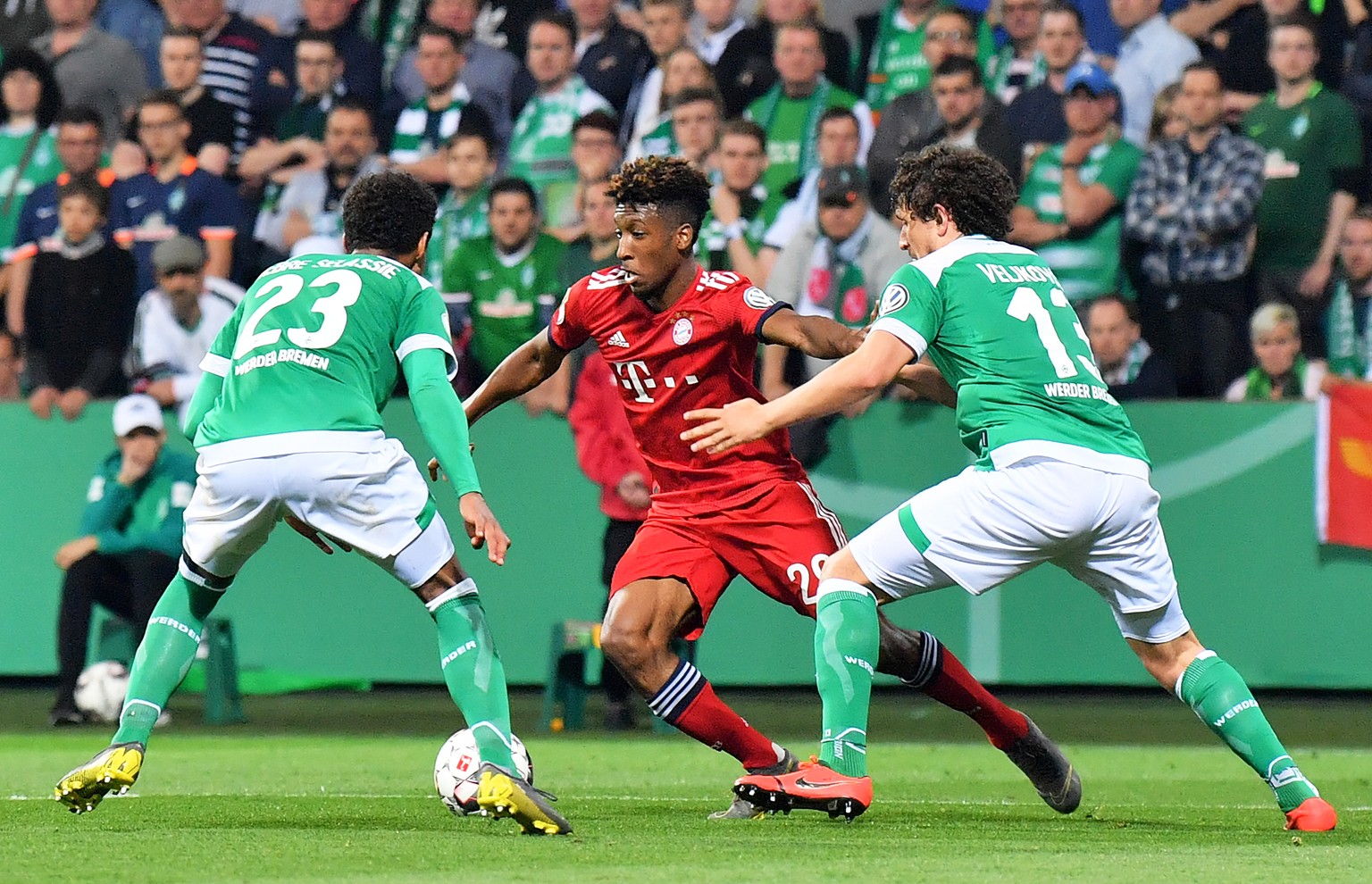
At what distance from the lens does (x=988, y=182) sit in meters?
5.88

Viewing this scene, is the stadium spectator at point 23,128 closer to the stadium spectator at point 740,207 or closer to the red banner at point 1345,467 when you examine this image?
the stadium spectator at point 740,207

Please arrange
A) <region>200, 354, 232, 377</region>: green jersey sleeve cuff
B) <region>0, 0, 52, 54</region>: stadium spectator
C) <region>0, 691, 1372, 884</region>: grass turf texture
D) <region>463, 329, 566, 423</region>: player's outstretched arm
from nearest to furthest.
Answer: <region>0, 691, 1372, 884</region>: grass turf texture
<region>200, 354, 232, 377</region>: green jersey sleeve cuff
<region>463, 329, 566, 423</region>: player's outstretched arm
<region>0, 0, 52, 54</region>: stadium spectator

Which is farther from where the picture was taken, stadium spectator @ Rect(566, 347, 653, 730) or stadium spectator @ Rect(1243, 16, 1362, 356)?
stadium spectator @ Rect(1243, 16, 1362, 356)

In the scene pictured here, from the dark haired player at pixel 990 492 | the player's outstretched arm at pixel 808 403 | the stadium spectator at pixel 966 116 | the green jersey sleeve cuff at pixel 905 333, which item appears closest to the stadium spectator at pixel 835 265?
the stadium spectator at pixel 966 116

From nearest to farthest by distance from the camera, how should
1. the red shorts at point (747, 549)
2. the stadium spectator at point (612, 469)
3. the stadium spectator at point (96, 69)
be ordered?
the red shorts at point (747, 549)
the stadium spectator at point (612, 469)
the stadium spectator at point (96, 69)

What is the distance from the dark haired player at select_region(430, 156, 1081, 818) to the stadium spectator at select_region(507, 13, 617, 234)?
20.2ft

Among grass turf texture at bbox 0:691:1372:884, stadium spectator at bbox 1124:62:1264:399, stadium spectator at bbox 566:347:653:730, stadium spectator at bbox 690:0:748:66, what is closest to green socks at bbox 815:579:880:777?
grass turf texture at bbox 0:691:1372:884

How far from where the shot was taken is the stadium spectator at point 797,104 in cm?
1218

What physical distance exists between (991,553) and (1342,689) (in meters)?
6.65

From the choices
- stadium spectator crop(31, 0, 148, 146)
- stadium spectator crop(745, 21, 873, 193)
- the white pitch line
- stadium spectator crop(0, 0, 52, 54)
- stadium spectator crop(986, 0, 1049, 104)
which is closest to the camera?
the white pitch line

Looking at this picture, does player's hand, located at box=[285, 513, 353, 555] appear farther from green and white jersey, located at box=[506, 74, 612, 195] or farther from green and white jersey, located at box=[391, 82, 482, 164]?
green and white jersey, located at box=[391, 82, 482, 164]

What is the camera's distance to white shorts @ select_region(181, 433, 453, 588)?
5703 millimetres

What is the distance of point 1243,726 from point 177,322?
835 centimetres

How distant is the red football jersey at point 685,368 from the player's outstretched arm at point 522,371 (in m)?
0.13
